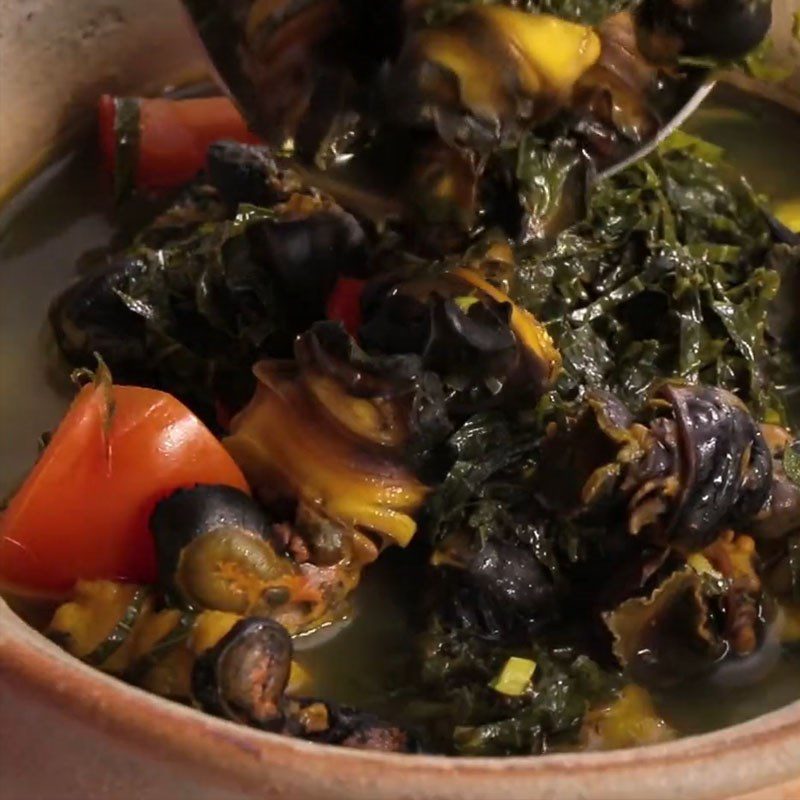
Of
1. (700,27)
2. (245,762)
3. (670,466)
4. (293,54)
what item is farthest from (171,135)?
(245,762)

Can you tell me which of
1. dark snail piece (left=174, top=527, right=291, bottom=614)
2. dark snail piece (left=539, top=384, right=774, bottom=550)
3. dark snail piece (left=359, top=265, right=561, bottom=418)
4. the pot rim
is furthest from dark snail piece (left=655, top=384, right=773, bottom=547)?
dark snail piece (left=174, top=527, right=291, bottom=614)

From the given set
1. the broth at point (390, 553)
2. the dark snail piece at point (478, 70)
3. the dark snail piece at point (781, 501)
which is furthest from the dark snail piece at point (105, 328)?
the dark snail piece at point (781, 501)

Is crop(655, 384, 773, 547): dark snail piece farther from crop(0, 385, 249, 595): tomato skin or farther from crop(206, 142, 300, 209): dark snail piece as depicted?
crop(206, 142, 300, 209): dark snail piece

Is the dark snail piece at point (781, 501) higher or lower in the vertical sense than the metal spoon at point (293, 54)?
lower

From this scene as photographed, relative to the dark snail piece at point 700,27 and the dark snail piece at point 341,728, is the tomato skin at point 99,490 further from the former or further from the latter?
the dark snail piece at point 700,27

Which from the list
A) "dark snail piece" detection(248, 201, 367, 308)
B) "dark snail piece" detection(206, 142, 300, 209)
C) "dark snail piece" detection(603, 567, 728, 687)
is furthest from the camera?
"dark snail piece" detection(206, 142, 300, 209)

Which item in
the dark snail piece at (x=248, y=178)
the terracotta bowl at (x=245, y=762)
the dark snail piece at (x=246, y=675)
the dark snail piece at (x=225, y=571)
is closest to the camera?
the terracotta bowl at (x=245, y=762)

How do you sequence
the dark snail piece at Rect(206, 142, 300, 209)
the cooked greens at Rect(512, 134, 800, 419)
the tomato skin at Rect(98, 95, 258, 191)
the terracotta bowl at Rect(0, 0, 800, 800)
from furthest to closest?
the tomato skin at Rect(98, 95, 258, 191), the dark snail piece at Rect(206, 142, 300, 209), the cooked greens at Rect(512, 134, 800, 419), the terracotta bowl at Rect(0, 0, 800, 800)

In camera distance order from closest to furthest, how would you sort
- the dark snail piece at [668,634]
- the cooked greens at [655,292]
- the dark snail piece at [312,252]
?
the dark snail piece at [668,634] < the dark snail piece at [312,252] < the cooked greens at [655,292]
